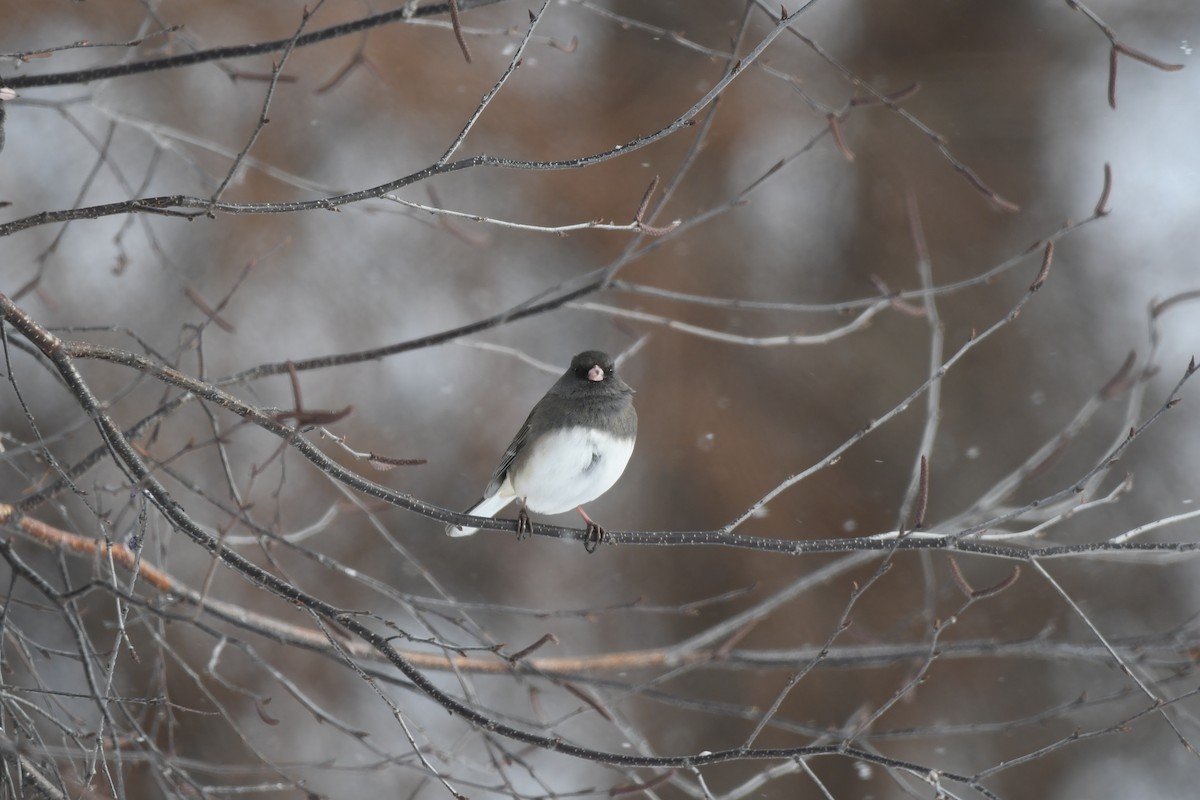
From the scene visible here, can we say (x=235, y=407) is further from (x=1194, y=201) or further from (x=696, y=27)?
(x=1194, y=201)

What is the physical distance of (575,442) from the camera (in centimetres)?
255

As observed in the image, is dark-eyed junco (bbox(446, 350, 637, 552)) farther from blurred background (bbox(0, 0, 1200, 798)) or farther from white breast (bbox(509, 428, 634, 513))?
blurred background (bbox(0, 0, 1200, 798))

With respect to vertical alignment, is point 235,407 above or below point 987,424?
below

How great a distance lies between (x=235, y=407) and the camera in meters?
1.67

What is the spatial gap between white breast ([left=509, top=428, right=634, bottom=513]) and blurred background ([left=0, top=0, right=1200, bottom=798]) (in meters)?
1.66

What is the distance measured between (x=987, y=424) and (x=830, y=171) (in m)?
1.41

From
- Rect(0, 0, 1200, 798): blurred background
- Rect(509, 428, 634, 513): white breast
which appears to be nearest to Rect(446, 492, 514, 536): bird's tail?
Rect(509, 428, 634, 513): white breast

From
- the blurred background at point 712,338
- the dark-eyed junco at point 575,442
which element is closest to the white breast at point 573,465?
the dark-eyed junco at point 575,442

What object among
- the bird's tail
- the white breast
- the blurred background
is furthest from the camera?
the blurred background

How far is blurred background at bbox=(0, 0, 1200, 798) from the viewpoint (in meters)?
4.26

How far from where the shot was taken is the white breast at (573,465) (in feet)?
8.38

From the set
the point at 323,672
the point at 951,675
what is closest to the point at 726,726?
the point at 951,675

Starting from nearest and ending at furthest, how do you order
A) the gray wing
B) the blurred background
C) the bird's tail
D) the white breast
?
the white breast → the gray wing → the bird's tail → the blurred background

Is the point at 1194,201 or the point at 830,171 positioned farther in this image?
the point at 830,171
